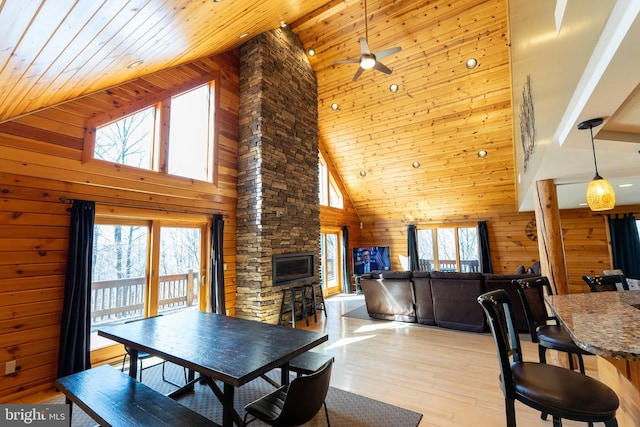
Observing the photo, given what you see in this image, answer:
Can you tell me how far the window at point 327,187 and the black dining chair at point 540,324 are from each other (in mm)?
6085

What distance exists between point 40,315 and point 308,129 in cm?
504

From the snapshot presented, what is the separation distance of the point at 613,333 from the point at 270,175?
458 cm

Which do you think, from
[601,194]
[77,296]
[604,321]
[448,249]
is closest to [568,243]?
[448,249]

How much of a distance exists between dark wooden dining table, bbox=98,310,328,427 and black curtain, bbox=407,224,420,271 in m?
7.21

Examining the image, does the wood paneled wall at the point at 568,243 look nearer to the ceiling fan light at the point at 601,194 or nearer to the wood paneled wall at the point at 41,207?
the ceiling fan light at the point at 601,194

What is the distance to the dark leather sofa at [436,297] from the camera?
14.7ft

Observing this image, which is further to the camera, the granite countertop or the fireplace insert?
the fireplace insert

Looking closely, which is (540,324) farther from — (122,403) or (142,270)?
(142,270)

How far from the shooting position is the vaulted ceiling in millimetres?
2066

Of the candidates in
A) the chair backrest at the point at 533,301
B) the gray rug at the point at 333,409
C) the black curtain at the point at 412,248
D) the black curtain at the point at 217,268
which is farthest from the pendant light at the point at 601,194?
the black curtain at the point at 412,248

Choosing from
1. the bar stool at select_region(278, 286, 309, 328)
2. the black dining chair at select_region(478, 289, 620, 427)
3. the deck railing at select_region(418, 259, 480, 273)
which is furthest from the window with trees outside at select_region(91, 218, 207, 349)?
the deck railing at select_region(418, 259, 480, 273)

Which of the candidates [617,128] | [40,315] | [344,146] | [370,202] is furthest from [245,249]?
Result: [370,202]

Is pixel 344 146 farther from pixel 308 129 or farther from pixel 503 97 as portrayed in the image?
pixel 503 97

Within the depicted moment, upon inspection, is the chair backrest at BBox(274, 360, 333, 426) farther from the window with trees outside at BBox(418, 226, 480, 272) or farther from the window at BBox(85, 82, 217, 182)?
the window with trees outside at BBox(418, 226, 480, 272)
